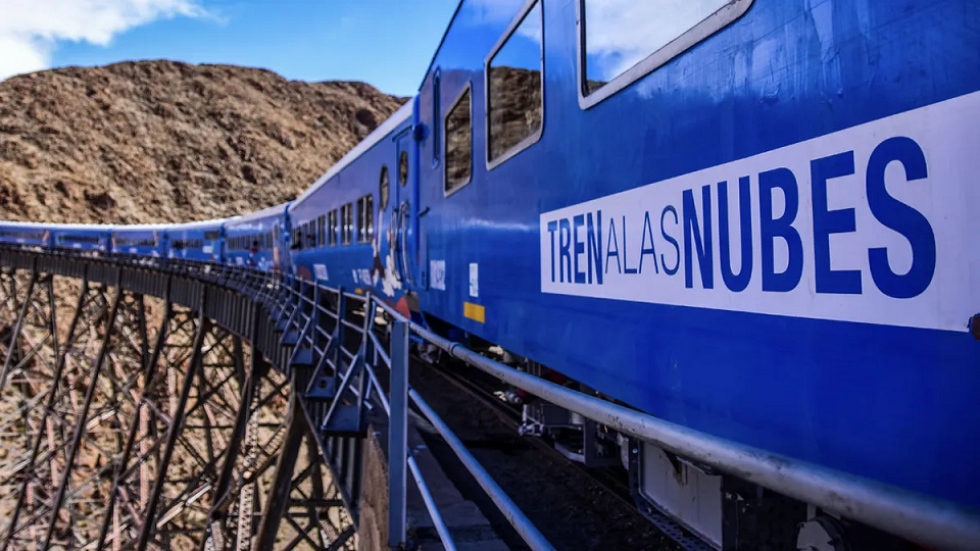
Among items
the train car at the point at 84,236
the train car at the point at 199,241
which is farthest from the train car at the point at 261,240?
the train car at the point at 84,236

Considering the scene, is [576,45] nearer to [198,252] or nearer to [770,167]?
[770,167]

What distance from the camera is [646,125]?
2076 mm

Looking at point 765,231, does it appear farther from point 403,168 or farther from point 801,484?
point 403,168

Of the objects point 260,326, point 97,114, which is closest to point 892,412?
point 260,326

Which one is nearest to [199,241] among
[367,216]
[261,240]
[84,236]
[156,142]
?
[84,236]

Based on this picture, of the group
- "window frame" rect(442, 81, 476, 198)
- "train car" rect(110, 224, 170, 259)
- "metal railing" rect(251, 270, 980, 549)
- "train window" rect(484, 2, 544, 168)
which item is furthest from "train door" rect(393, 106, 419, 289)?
"train car" rect(110, 224, 170, 259)

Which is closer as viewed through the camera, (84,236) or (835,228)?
(835,228)

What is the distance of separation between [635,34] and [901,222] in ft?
3.78

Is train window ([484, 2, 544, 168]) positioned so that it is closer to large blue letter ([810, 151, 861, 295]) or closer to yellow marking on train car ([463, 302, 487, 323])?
yellow marking on train car ([463, 302, 487, 323])

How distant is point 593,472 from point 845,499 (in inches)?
135

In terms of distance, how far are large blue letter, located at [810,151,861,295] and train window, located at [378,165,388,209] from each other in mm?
6376

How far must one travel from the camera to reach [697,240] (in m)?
1.75

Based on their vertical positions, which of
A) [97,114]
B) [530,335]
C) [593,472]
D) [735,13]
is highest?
[97,114]

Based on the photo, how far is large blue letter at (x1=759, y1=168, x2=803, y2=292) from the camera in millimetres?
1414
